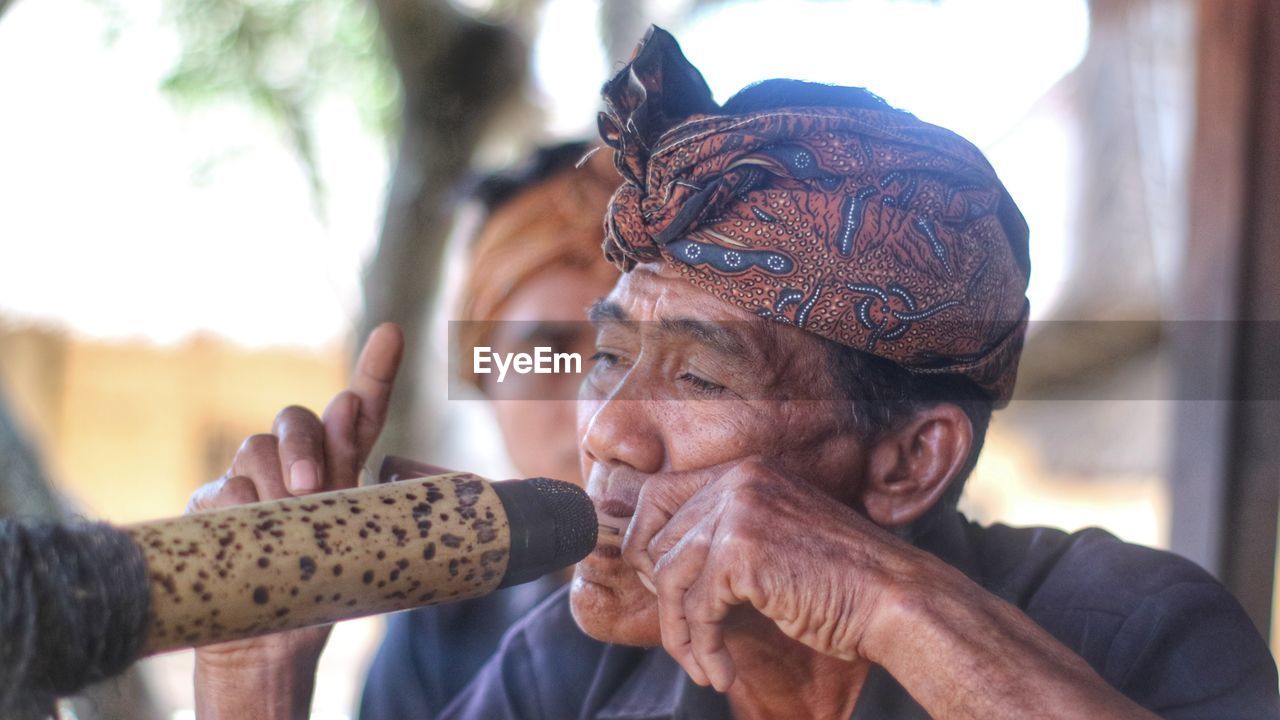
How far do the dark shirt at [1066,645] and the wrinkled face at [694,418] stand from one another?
0.29m

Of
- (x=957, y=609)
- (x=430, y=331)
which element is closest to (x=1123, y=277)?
(x=430, y=331)

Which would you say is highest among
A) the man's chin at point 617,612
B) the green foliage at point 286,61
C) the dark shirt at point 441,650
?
the green foliage at point 286,61

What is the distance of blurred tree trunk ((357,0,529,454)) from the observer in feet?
19.4

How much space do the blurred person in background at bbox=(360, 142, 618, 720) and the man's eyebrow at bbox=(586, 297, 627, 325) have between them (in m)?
0.19

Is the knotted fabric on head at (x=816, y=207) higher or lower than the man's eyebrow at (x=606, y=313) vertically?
higher

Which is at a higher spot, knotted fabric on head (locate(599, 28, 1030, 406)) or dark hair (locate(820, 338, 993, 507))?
knotted fabric on head (locate(599, 28, 1030, 406))

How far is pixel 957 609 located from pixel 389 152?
5923 mm

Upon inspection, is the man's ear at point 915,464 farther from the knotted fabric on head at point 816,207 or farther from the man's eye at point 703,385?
the man's eye at point 703,385

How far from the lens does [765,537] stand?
4.86ft

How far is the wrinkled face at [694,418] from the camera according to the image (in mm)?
1766

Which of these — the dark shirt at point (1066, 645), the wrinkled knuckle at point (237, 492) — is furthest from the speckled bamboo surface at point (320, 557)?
the dark shirt at point (1066, 645)

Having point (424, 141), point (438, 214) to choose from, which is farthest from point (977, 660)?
point (424, 141)
